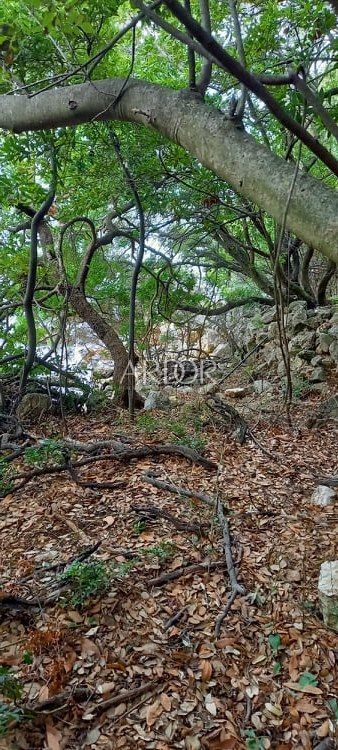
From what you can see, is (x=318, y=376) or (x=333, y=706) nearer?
(x=333, y=706)

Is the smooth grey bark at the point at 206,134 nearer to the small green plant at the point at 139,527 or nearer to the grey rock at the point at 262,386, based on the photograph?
the small green plant at the point at 139,527

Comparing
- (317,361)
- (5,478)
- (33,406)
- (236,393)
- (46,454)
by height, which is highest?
(317,361)

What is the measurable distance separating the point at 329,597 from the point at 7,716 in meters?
1.35

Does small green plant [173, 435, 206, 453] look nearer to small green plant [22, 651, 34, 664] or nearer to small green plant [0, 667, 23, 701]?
small green plant [22, 651, 34, 664]

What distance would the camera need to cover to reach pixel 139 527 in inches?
99.8

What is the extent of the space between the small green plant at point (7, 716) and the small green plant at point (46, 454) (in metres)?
2.05

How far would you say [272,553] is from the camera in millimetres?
2350

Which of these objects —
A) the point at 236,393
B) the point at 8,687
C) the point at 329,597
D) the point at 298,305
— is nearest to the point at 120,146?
the point at 236,393

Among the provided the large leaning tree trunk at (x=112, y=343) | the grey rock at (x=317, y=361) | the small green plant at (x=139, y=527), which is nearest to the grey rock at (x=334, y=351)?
the grey rock at (x=317, y=361)

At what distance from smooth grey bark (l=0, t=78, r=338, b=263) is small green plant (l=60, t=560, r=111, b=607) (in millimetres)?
1743

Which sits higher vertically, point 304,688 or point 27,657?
point 27,657

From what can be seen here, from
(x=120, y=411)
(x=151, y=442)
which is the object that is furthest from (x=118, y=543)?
(x=120, y=411)

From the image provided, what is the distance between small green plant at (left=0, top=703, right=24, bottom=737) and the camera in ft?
4.32

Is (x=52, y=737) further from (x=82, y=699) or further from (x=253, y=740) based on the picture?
(x=253, y=740)
